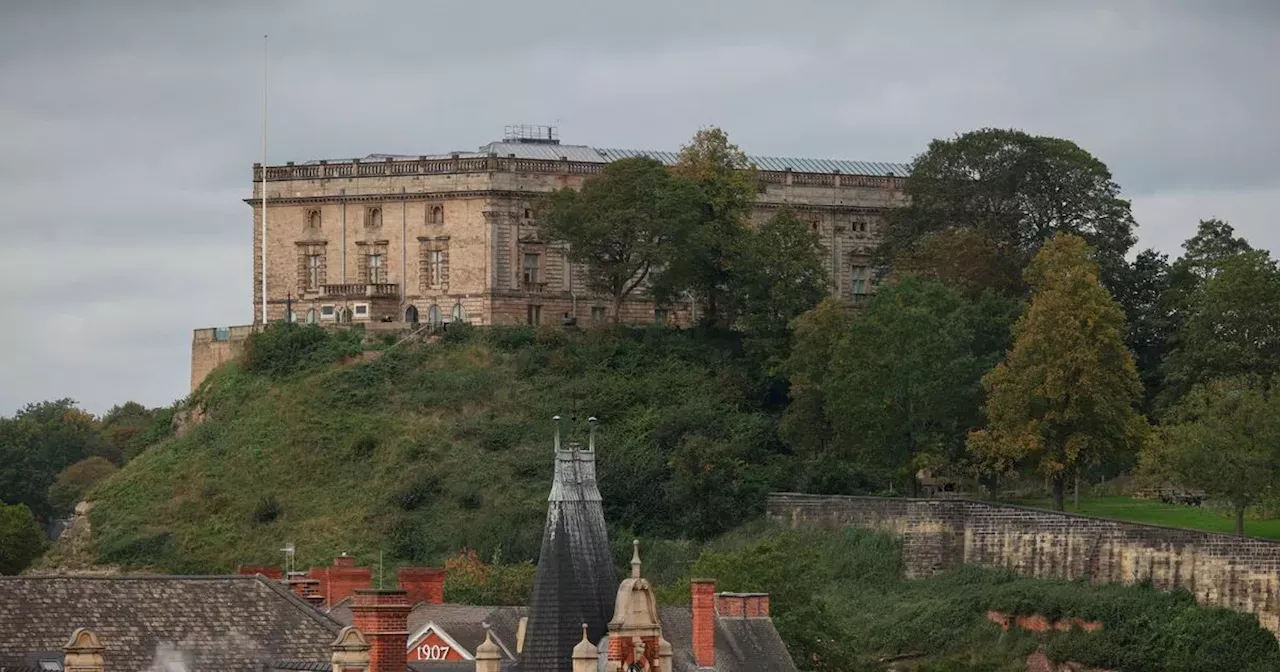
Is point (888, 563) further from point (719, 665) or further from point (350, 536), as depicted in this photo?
point (719, 665)

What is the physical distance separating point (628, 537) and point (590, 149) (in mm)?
27269

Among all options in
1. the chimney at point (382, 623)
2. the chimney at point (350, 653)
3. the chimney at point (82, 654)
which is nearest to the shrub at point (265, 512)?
the chimney at point (382, 623)

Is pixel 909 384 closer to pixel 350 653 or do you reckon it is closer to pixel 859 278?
pixel 859 278

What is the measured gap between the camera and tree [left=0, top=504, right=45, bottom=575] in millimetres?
122562

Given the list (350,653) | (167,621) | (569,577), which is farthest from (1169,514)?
(350,653)

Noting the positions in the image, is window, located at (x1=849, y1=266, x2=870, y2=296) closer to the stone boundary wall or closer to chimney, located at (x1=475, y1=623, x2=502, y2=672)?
the stone boundary wall

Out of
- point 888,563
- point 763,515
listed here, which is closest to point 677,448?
point 763,515

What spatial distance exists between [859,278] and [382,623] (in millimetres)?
86330

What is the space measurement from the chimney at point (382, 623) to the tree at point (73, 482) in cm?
10594

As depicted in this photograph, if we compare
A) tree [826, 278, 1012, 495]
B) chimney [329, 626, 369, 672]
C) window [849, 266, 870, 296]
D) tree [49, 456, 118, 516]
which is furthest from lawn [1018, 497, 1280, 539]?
tree [49, 456, 118, 516]

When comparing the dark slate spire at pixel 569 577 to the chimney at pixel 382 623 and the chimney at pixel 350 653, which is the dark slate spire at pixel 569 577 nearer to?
the chimney at pixel 382 623

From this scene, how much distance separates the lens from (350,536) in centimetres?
11688

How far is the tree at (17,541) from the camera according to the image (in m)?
123

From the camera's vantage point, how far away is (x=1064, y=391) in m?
106
